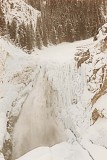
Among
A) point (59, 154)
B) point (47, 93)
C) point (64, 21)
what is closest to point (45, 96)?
point (47, 93)

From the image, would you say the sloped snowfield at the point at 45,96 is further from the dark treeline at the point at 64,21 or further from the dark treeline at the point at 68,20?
the dark treeline at the point at 68,20

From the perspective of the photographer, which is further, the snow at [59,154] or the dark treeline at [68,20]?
the dark treeline at [68,20]

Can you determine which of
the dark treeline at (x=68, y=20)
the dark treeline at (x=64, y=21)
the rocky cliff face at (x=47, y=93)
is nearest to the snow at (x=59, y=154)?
the rocky cliff face at (x=47, y=93)

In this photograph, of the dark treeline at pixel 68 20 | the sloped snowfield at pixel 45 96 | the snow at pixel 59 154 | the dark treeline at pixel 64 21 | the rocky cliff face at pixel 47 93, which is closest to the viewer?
the snow at pixel 59 154

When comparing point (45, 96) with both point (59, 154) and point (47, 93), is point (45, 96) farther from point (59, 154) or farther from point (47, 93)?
point (59, 154)

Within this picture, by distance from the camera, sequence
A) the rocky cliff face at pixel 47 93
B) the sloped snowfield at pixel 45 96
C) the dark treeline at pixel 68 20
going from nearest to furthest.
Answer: the rocky cliff face at pixel 47 93
the sloped snowfield at pixel 45 96
the dark treeline at pixel 68 20

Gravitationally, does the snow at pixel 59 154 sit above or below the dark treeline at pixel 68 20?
below
